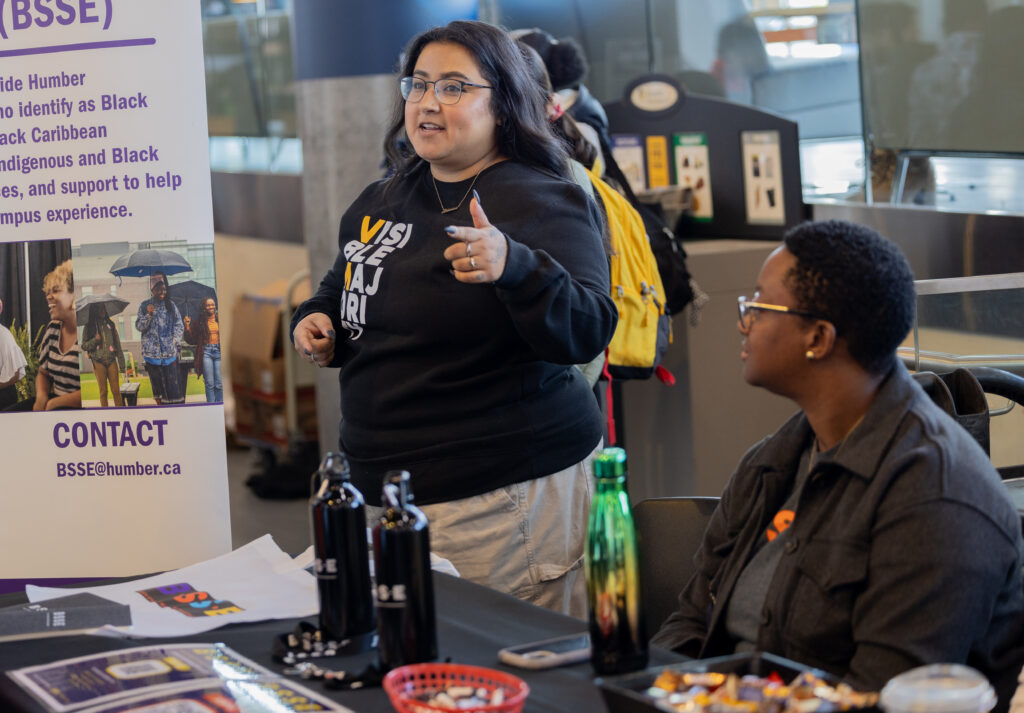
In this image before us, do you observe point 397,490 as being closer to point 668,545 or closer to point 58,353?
point 668,545

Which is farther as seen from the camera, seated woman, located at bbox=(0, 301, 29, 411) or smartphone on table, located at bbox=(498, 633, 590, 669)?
seated woman, located at bbox=(0, 301, 29, 411)

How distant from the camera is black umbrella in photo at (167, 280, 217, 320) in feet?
9.28

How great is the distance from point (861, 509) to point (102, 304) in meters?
1.89

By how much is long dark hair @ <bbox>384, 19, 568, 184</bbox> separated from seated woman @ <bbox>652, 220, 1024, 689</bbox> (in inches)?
32.7

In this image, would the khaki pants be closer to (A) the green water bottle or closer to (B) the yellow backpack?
(A) the green water bottle

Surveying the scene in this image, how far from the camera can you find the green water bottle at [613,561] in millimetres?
1482

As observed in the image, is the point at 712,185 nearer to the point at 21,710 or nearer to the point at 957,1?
the point at 957,1

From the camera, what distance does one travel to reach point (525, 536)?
2.35 m

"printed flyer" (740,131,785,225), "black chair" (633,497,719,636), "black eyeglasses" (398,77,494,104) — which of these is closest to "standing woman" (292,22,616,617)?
"black eyeglasses" (398,77,494,104)

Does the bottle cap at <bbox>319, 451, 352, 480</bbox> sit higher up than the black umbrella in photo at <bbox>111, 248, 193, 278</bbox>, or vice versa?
the black umbrella in photo at <bbox>111, 248, 193, 278</bbox>

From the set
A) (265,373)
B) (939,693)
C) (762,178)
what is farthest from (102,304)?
(265,373)

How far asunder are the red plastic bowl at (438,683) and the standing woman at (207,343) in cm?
149

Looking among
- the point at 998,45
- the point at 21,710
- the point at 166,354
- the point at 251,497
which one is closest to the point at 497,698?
the point at 21,710

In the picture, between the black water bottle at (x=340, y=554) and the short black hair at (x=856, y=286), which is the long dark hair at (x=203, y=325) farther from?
the short black hair at (x=856, y=286)
